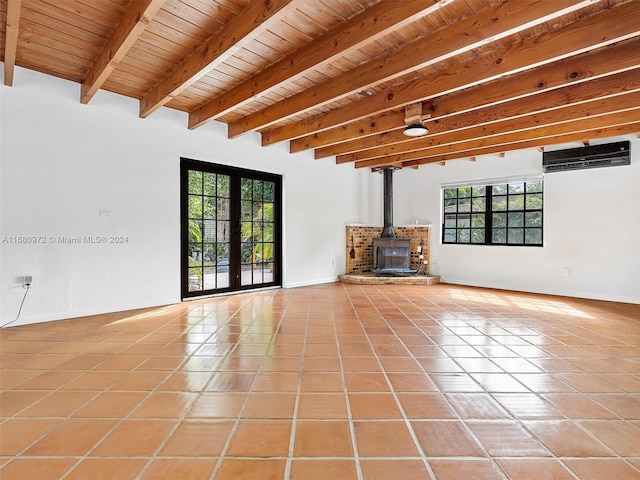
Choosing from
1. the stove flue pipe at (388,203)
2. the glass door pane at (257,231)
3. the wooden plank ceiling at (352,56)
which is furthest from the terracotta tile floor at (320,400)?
the stove flue pipe at (388,203)

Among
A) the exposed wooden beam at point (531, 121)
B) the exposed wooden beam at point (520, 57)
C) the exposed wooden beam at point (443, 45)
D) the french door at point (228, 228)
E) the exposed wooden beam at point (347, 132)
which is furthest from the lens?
the french door at point (228, 228)

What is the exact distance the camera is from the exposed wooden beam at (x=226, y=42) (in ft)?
7.24

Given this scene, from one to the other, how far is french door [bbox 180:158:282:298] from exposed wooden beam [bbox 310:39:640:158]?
2.22 meters

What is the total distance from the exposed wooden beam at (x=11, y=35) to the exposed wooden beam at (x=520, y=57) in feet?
9.92

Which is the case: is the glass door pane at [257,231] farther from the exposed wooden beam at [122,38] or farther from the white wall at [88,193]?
the exposed wooden beam at [122,38]

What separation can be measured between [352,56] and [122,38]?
72.1 inches

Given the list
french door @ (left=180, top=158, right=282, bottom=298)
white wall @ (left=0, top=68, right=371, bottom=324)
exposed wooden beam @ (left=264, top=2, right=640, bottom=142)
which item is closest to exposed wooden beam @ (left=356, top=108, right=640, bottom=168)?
exposed wooden beam @ (left=264, top=2, right=640, bottom=142)

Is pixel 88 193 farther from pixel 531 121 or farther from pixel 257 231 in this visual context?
pixel 531 121

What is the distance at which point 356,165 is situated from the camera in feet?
22.6

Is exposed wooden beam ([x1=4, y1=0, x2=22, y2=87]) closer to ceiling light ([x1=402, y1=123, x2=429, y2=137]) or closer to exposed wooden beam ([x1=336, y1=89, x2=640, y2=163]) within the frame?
ceiling light ([x1=402, y1=123, x2=429, y2=137])

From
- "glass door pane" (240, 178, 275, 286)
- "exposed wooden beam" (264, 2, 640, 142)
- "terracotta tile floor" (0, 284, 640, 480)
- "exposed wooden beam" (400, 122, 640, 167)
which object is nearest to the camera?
"terracotta tile floor" (0, 284, 640, 480)

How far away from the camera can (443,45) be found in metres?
2.55

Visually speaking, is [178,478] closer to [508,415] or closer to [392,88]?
[508,415]

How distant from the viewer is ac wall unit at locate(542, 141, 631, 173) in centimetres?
475
